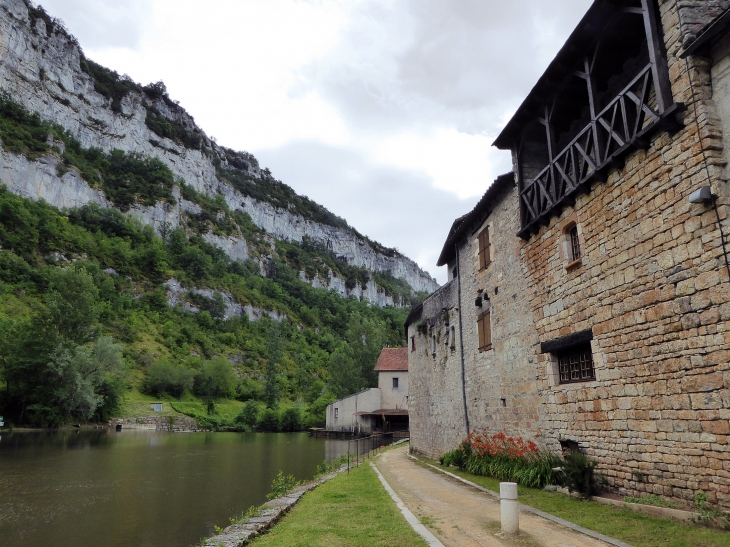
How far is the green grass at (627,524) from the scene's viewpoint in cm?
538

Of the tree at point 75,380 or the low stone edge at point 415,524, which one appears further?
the tree at point 75,380

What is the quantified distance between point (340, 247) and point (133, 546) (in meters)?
145

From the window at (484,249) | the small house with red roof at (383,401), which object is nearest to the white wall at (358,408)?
the small house with red roof at (383,401)

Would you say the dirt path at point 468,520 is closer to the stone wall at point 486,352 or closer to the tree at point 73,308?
the stone wall at point 486,352

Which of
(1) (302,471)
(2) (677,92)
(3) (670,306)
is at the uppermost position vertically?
(2) (677,92)

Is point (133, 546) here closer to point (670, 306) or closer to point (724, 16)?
point (670, 306)

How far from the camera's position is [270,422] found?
177ft

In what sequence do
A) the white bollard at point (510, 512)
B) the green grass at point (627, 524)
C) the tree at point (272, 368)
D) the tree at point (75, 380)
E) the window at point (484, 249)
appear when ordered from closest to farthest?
the green grass at point (627, 524) → the white bollard at point (510, 512) → the window at point (484, 249) → the tree at point (75, 380) → the tree at point (272, 368)

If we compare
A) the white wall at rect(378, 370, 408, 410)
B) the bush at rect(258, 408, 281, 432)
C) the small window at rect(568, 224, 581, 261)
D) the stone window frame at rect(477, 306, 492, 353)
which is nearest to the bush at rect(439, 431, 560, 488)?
the stone window frame at rect(477, 306, 492, 353)

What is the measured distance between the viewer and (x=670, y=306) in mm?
6922

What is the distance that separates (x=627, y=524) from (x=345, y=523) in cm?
387

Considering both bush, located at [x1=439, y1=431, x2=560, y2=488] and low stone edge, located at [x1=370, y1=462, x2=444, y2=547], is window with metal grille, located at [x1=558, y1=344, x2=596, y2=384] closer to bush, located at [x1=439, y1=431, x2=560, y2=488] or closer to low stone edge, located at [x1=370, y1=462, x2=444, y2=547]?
bush, located at [x1=439, y1=431, x2=560, y2=488]

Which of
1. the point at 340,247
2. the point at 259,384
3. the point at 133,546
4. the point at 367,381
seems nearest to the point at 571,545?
the point at 133,546

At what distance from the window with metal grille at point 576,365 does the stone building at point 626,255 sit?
0.04 metres
